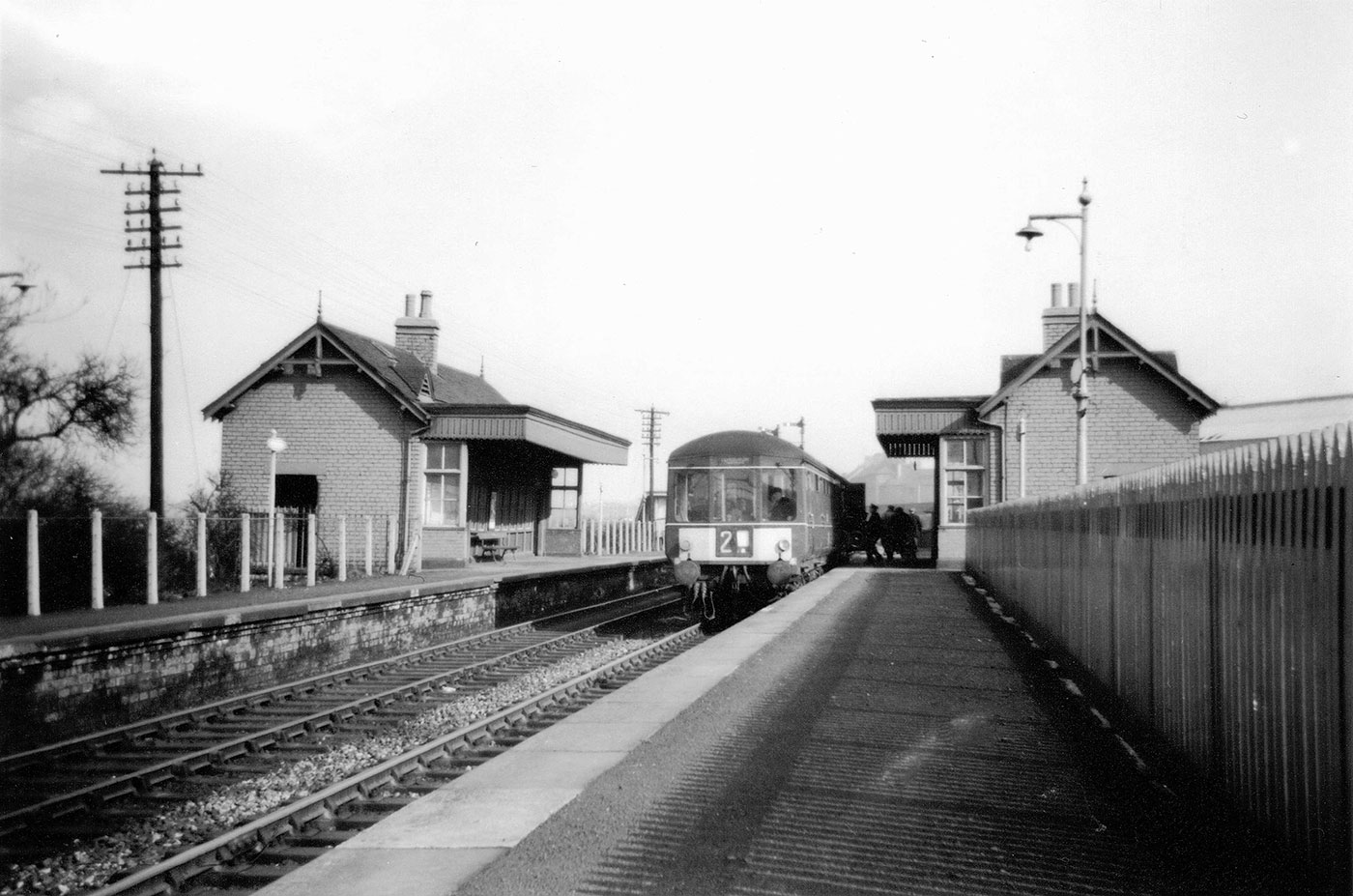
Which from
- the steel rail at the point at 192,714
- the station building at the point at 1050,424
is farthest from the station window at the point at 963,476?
the steel rail at the point at 192,714

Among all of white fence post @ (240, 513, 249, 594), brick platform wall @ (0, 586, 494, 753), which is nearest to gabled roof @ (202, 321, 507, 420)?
white fence post @ (240, 513, 249, 594)

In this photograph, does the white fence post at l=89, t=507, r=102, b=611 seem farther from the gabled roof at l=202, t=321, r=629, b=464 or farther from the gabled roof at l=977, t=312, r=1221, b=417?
the gabled roof at l=977, t=312, r=1221, b=417

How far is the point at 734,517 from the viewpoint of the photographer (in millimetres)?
18625

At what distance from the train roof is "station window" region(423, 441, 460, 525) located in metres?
7.60

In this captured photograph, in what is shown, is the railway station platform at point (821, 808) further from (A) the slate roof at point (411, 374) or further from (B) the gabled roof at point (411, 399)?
(A) the slate roof at point (411, 374)

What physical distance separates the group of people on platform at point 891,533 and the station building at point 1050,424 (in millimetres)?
7239

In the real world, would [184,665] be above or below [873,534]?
below

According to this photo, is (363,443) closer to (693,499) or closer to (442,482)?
(442,482)

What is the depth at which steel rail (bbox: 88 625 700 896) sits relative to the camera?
18.8ft

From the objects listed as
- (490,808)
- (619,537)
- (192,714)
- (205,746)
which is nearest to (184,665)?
(192,714)

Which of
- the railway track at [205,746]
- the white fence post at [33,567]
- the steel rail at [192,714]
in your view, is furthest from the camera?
the white fence post at [33,567]

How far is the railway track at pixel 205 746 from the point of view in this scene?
702 cm

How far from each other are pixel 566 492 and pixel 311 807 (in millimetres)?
27990

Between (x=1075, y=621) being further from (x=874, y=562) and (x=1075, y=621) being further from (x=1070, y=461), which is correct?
(x=874, y=562)
